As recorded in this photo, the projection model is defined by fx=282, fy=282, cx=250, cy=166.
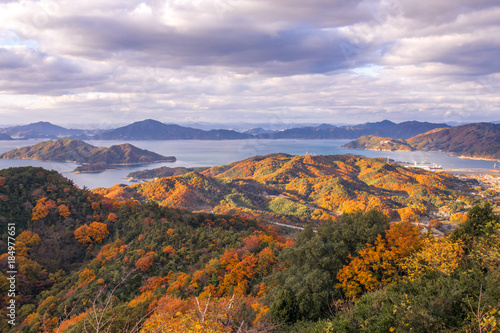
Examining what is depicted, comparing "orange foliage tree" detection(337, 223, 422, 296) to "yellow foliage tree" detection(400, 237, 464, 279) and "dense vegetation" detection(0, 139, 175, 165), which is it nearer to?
"yellow foliage tree" detection(400, 237, 464, 279)

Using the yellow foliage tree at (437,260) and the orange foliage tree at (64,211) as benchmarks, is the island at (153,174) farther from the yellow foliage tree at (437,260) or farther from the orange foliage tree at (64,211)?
the yellow foliage tree at (437,260)

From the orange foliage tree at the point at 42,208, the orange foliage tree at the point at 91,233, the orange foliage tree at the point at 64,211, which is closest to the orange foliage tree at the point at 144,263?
the orange foliage tree at the point at 91,233

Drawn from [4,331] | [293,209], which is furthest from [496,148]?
[4,331]

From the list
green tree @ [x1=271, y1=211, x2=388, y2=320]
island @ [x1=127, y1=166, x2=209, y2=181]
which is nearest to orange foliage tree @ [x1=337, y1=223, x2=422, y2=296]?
green tree @ [x1=271, y1=211, x2=388, y2=320]

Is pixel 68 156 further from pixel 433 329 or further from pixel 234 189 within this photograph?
pixel 433 329

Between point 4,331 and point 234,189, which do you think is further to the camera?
point 234,189

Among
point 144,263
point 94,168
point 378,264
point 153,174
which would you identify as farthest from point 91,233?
point 94,168
